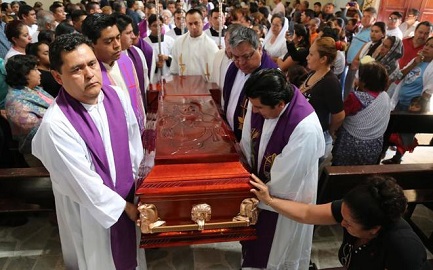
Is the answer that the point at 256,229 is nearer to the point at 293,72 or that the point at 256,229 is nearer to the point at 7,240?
the point at 293,72

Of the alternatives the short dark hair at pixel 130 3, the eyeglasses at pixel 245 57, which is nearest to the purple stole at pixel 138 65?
the eyeglasses at pixel 245 57

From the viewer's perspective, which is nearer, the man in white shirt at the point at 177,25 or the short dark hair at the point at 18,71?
the short dark hair at the point at 18,71

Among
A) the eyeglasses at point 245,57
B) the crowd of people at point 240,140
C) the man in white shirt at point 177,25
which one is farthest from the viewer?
the man in white shirt at point 177,25

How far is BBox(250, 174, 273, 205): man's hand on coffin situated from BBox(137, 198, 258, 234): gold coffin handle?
56 millimetres

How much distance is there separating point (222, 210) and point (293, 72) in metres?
1.94

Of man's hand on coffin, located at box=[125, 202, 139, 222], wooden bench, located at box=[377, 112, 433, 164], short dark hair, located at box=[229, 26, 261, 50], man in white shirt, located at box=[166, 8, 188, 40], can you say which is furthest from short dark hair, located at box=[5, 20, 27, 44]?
wooden bench, located at box=[377, 112, 433, 164]

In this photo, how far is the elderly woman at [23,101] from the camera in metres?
2.40

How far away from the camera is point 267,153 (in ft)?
6.03

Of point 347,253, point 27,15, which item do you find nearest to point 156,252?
point 347,253

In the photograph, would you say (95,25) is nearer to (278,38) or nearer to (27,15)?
(278,38)

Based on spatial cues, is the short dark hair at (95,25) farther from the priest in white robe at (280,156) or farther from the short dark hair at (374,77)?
the short dark hair at (374,77)

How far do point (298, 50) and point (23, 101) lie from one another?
10.0ft

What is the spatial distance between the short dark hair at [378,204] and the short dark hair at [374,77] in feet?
3.82

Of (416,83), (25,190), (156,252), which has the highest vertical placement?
(416,83)
